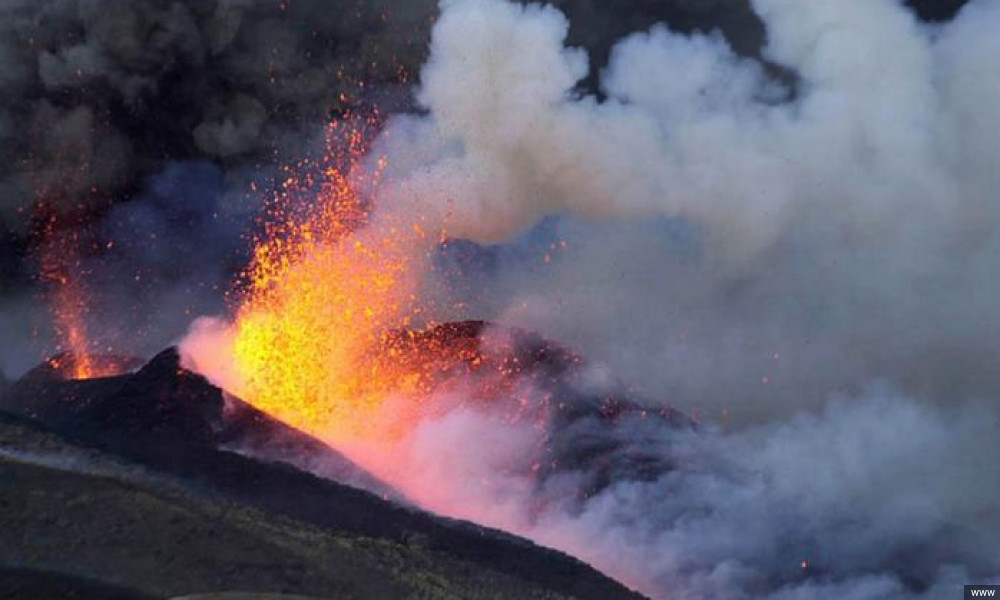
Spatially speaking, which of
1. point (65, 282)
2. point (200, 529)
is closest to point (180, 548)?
point (200, 529)

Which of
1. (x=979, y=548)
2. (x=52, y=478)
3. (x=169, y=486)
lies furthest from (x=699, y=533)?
(x=52, y=478)

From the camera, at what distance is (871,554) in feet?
44.2

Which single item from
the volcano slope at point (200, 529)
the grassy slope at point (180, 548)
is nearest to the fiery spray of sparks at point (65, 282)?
the volcano slope at point (200, 529)

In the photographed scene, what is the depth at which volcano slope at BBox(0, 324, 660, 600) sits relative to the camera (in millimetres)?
8094

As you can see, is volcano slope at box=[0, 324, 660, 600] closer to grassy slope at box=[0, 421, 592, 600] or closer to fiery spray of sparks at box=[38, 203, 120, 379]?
grassy slope at box=[0, 421, 592, 600]

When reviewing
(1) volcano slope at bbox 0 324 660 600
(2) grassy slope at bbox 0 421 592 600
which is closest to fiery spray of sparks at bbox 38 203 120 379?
(1) volcano slope at bbox 0 324 660 600

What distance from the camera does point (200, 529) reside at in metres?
8.63

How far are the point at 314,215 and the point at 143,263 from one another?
4.55m

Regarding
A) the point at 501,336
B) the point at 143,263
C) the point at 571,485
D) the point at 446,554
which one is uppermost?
the point at 143,263

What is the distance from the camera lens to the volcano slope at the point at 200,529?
8.09m

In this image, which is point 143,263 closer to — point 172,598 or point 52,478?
point 52,478

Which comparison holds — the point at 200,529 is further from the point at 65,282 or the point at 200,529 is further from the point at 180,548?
the point at 65,282

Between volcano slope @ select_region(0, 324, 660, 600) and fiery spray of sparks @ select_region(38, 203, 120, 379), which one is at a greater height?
fiery spray of sparks @ select_region(38, 203, 120, 379)

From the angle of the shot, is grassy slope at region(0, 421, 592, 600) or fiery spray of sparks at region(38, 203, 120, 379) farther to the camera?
fiery spray of sparks at region(38, 203, 120, 379)
